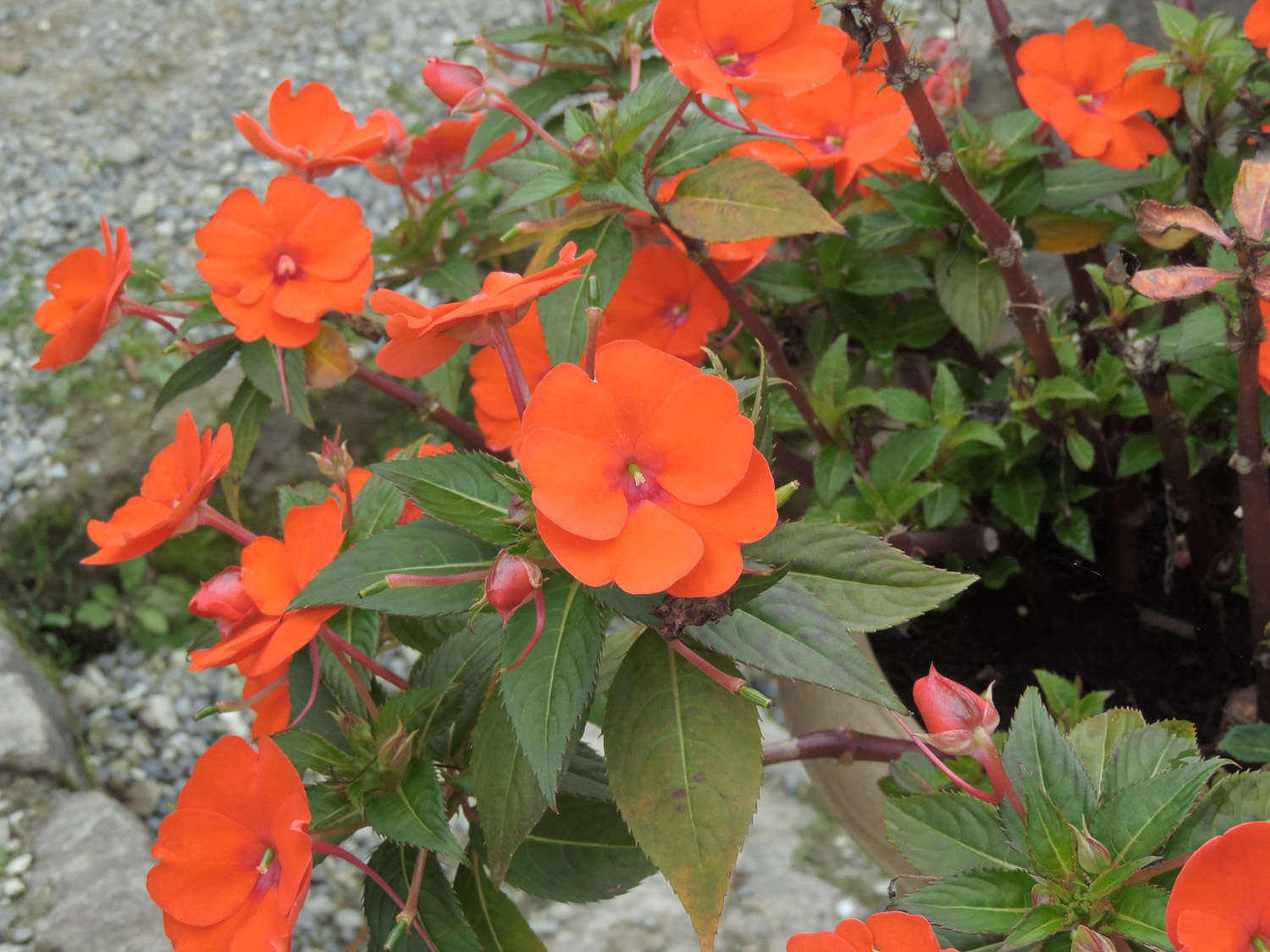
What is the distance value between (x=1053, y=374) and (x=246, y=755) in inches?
28.9

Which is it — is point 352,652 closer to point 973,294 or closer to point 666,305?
point 666,305

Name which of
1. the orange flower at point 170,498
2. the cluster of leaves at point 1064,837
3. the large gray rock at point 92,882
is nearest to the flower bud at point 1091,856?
the cluster of leaves at point 1064,837

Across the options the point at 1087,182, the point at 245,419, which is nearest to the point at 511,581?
the point at 245,419

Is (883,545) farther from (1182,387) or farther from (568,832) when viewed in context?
(1182,387)

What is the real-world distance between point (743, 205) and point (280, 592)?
44 cm

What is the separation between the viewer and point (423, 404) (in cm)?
101

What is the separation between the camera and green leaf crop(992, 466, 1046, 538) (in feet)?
3.36

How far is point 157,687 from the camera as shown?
1.77m

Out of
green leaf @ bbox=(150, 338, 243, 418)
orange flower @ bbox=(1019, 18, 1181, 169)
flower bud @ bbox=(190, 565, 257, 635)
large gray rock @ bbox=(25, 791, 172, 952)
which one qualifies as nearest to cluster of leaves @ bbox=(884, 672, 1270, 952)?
flower bud @ bbox=(190, 565, 257, 635)

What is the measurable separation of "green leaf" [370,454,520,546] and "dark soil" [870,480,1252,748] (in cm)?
59

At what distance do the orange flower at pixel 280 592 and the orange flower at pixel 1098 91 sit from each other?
70cm

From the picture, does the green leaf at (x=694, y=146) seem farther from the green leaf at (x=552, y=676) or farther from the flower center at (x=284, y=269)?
the green leaf at (x=552, y=676)

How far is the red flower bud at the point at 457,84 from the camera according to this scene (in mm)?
864

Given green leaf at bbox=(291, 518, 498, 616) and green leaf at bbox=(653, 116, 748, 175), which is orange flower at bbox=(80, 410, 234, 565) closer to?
green leaf at bbox=(291, 518, 498, 616)
